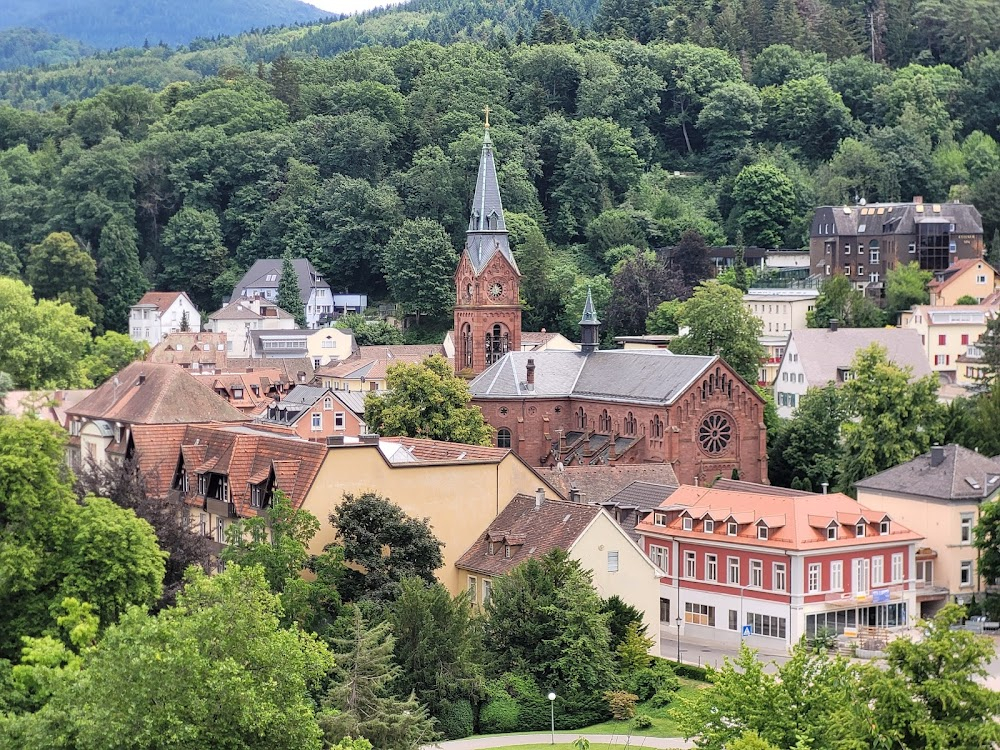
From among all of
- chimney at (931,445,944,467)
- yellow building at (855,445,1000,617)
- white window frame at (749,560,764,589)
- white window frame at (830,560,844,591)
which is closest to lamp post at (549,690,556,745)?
white window frame at (749,560,764,589)

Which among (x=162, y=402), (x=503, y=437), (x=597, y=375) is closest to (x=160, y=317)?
(x=503, y=437)

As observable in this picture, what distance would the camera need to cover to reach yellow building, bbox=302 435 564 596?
60656 mm

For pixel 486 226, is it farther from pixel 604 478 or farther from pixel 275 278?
pixel 275 278

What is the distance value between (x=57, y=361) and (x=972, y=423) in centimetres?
5657

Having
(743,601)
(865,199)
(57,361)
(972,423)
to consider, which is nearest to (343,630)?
(743,601)

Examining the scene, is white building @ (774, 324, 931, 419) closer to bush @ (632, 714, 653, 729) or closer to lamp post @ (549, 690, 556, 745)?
bush @ (632, 714, 653, 729)

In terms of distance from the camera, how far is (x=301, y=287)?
491 ft

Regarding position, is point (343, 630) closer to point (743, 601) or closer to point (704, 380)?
point (743, 601)

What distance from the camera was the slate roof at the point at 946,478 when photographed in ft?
234

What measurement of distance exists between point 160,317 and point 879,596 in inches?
3624

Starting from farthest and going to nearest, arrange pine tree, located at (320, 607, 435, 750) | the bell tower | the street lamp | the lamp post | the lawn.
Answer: the bell tower
the street lamp
the lamp post
the lawn
pine tree, located at (320, 607, 435, 750)

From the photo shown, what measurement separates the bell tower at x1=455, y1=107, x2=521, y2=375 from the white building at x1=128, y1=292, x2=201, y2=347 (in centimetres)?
4778

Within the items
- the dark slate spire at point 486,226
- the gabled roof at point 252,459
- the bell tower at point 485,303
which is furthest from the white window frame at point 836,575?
the dark slate spire at point 486,226

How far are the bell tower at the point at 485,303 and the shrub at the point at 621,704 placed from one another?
4863 centimetres
